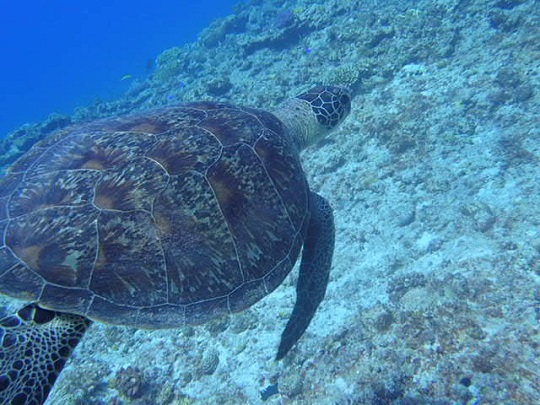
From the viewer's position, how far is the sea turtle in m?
2.54

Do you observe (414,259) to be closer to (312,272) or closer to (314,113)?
(312,272)

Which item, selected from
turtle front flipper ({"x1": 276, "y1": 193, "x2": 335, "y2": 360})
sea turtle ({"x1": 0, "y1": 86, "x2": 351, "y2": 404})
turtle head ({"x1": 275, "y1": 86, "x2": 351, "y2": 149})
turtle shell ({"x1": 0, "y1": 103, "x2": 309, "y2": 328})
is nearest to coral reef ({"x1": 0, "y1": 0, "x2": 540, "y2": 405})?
turtle front flipper ({"x1": 276, "y1": 193, "x2": 335, "y2": 360})

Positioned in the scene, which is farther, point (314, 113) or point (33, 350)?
point (314, 113)

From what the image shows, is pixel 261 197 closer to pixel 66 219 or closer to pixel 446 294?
pixel 66 219

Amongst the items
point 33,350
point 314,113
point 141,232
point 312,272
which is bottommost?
point 312,272

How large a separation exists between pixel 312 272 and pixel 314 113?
8.76 ft

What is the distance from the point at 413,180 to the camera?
5859 mm

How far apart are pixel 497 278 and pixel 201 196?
377cm

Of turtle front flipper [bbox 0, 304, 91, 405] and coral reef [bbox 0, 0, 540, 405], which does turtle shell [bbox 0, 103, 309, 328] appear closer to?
turtle front flipper [bbox 0, 304, 91, 405]

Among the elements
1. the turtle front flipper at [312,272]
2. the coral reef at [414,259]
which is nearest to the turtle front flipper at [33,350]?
the turtle front flipper at [312,272]

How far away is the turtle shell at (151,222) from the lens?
101 inches

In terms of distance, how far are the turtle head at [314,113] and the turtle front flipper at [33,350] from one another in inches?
147

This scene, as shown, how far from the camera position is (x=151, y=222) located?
8.89 feet

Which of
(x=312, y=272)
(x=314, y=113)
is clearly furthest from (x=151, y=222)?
(x=314, y=113)
